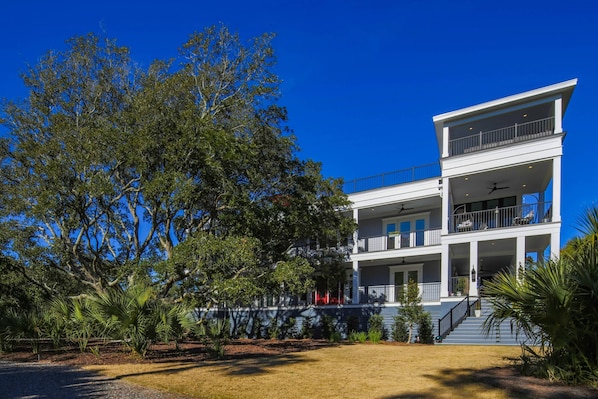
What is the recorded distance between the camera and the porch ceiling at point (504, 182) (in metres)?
21.8

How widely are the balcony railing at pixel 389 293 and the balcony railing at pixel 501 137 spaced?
729 centimetres

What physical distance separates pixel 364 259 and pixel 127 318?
16.8 metres

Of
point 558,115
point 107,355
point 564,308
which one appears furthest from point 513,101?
point 107,355

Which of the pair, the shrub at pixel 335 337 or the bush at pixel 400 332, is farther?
the shrub at pixel 335 337

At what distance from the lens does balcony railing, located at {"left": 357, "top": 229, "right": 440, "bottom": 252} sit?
25.7 metres

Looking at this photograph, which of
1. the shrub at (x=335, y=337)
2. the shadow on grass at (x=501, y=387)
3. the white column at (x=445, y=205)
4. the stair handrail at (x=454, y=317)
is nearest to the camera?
the shadow on grass at (x=501, y=387)

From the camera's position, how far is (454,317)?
2045 cm

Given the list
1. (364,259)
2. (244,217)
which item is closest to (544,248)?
(364,259)

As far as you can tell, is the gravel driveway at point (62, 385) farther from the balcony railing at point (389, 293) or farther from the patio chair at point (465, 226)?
the patio chair at point (465, 226)

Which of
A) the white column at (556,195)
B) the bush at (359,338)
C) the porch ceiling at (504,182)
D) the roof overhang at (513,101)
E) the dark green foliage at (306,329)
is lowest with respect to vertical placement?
the dark green foliage at (306,329)

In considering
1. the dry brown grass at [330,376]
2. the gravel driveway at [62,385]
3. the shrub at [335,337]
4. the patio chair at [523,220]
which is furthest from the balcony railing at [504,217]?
the gravel driveway at [62,385]

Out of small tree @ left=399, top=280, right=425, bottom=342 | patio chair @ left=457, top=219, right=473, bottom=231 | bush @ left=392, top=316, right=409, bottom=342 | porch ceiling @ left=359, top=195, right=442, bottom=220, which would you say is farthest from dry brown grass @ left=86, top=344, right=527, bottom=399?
porch ceiling @ left=359, top=195, right=442, bottom=220

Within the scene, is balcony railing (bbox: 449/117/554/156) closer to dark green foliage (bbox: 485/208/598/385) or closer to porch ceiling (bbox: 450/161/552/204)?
porch ceiling (bbox: 450/161/552/204)

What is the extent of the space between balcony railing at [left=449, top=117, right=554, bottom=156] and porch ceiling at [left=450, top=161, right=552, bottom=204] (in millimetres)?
1333
